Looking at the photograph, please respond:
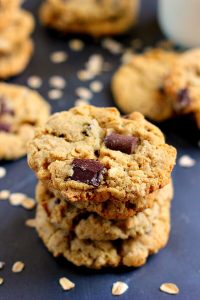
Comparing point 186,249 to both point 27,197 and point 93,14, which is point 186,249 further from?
point 93,14

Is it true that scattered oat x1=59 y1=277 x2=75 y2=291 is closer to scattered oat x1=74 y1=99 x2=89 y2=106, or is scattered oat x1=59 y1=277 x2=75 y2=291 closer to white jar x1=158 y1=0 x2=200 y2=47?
scattered oat x1=74 y1=99 x2=89 y2=106

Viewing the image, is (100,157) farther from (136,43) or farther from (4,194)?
(136,43)

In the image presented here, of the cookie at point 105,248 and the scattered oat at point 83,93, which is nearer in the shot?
the cookie at point 105,248

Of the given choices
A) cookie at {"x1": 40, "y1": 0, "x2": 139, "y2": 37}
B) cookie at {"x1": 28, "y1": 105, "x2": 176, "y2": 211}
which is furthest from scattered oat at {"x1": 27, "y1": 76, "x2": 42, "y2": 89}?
cookie at {"x1": 28, "y1": 105, "x2": 176, "y2": 211}

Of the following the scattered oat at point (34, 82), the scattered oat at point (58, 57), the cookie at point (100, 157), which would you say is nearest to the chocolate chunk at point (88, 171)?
the cookie at point (100, 157)

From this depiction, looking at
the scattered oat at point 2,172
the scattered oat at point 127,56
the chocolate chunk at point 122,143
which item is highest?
the chocolate chunk at point 122,143

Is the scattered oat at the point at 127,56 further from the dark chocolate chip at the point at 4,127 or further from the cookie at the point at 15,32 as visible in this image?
the dark chocolate chip at the point at 4,127
